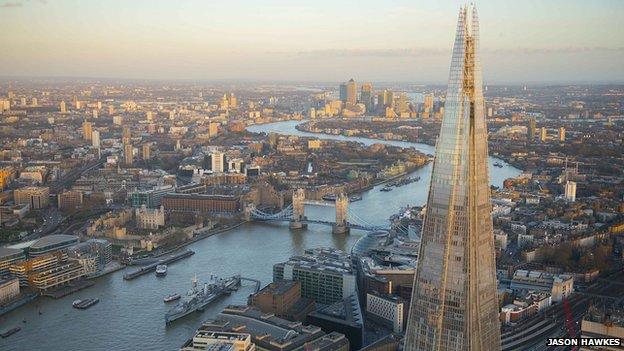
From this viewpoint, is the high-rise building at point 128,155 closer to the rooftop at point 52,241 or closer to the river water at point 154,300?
the river water at point 154,300

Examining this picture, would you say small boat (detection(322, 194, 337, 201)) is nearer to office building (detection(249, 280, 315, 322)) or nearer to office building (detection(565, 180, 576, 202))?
office building (detection(565, 180, 576, 202))

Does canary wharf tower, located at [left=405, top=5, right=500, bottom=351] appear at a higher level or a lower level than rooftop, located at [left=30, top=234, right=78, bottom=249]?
higher

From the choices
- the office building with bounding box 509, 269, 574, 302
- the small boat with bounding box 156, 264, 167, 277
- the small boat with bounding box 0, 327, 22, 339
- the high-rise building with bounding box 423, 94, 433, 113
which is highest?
the high-rise building with bounding box 423, 94, 433, 113

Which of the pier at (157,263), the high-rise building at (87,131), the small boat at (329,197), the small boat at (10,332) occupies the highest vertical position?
the high-rise building at (87,131)

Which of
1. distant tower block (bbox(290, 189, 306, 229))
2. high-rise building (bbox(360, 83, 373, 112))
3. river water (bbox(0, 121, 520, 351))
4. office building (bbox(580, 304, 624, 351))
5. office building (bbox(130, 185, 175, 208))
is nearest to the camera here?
office building (bbox(580, 304, 624, 351))

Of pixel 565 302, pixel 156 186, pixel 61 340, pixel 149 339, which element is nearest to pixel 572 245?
pixel 565 302

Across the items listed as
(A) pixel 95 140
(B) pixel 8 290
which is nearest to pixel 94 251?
(B) pixel 8 290

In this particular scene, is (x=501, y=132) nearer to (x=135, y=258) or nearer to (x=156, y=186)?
(x=156, y=186)

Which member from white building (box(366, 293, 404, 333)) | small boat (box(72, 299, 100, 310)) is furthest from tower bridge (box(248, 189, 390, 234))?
small boat (box(72, 299, 100, 310))

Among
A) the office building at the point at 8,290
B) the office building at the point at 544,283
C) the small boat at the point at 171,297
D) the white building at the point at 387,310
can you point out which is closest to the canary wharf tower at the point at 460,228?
the white building at the point at 387,310
